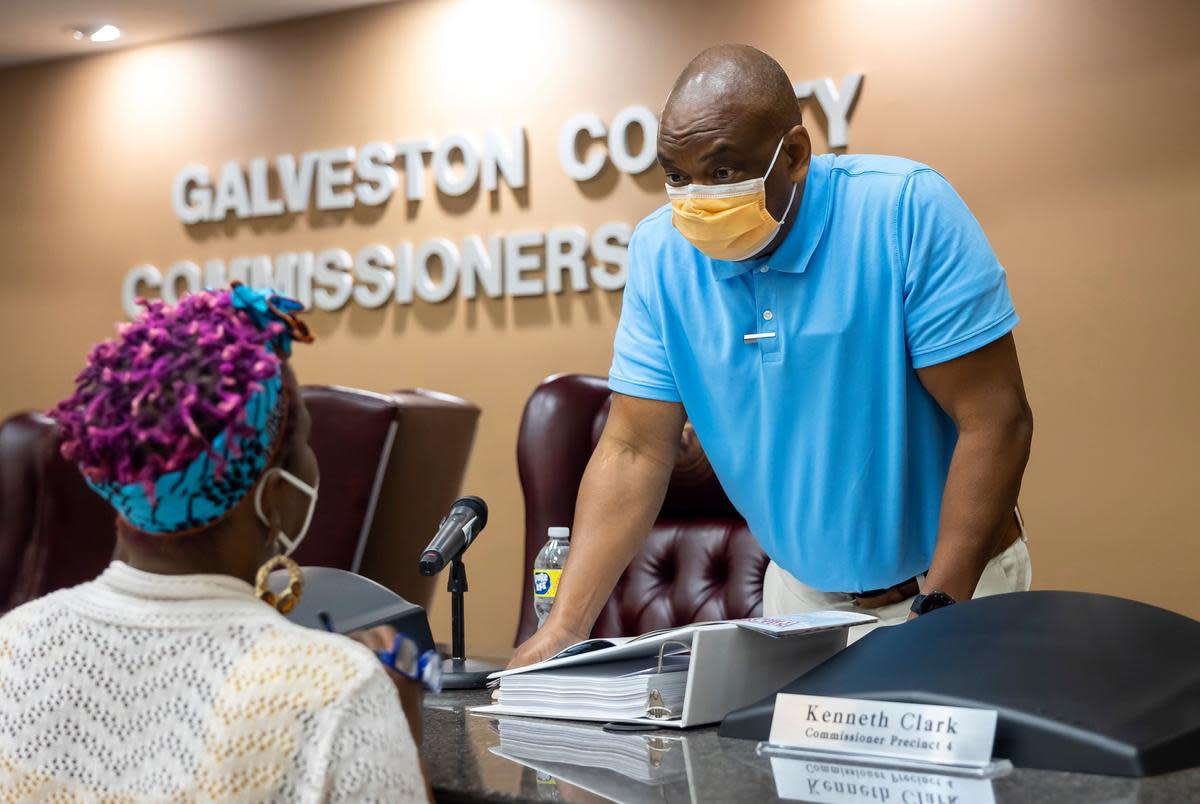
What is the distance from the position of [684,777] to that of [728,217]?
0.95 m

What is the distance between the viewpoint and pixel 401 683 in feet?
3.27

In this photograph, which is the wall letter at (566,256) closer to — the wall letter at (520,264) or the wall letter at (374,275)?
the wall letter at (520,264)

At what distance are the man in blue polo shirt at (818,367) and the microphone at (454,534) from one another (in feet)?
0.51

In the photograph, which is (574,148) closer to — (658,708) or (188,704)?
(658,708)

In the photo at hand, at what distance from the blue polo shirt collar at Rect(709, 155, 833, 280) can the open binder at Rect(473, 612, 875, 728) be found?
63 cm

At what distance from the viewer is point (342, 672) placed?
0.90 m

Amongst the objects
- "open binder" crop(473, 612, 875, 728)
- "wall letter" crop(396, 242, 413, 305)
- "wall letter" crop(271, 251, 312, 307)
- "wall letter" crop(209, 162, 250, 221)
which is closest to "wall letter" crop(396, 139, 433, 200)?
"wall letter" crop(396, 242, 413, 305)

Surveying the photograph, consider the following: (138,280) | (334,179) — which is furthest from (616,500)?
(138,280)

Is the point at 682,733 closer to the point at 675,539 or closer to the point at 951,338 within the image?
the point at 951,338

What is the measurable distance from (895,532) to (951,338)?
29cm

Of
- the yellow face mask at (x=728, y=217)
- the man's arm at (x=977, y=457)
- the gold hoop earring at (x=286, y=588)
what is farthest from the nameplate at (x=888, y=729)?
the yellow face mask at (x=728, y=217)

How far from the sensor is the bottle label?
7.33 feet

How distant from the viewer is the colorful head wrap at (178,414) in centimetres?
92

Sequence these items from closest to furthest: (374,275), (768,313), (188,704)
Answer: (188,704), (768,313), (374,275)
